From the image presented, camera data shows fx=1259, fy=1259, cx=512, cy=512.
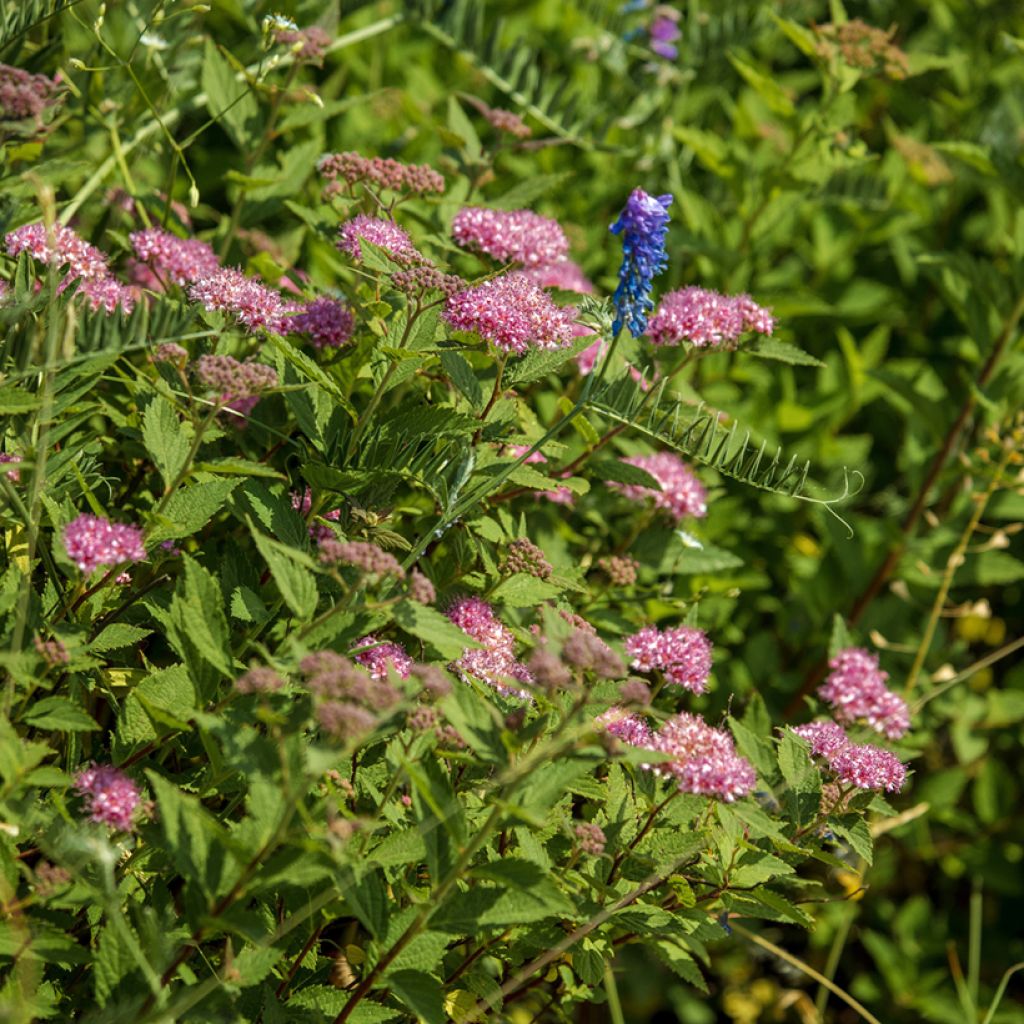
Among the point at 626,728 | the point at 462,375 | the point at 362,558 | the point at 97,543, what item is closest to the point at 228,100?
the point at 462,375

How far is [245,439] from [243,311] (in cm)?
39

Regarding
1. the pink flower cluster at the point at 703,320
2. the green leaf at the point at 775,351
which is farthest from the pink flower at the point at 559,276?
the green leaf at the point at 775,351

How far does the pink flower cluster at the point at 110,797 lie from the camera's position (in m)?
1.58

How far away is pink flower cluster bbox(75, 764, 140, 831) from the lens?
1.58 meters

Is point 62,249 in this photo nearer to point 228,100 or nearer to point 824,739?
point 228,100

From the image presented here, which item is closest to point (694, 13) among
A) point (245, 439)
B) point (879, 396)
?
point (879, 396)

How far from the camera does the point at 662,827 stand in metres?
1.98

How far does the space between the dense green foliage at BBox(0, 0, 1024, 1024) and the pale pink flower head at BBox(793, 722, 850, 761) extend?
0.16ft

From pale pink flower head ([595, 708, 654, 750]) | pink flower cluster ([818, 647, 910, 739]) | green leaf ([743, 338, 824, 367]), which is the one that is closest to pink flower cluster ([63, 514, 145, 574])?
pale pink flower head ([595, 708, 654, 750])

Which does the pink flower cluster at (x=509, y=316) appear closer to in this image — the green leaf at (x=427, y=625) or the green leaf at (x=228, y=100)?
the green leaf at (x=427, y=625)

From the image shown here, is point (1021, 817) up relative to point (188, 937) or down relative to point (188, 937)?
down

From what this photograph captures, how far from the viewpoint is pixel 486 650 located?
1.91 m

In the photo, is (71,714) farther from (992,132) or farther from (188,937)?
(992,132)

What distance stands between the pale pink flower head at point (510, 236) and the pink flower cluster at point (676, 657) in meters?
0.74
